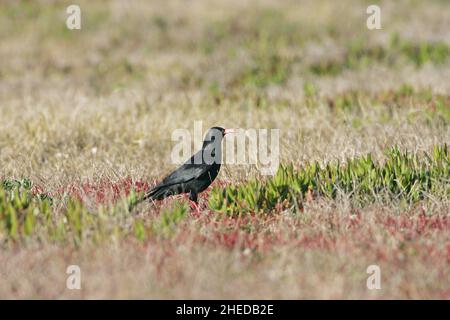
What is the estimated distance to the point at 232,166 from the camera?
817 cm

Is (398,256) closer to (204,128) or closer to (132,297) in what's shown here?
(132,297)

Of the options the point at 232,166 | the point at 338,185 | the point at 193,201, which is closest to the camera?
the point at 338,185

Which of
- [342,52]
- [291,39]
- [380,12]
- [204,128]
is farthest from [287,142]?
[380,12]

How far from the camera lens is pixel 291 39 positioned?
19.2 m

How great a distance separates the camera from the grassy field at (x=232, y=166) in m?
5.02

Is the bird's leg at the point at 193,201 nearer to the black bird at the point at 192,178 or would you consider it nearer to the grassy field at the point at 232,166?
the black bird at the point at 192,178

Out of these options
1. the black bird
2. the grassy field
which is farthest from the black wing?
the grassy field

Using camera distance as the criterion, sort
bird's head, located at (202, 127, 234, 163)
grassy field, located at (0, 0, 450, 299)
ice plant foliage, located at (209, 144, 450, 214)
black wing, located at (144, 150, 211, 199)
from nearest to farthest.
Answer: grassy field, located at (0, 0, 450, 299) → ice plant foliage, located at (209, 144, 450, 214) → black wing, located at (144, 150, 211, 199) → bird's head, located at (202, 127, 234, 163)

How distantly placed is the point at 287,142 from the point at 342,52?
331 inches

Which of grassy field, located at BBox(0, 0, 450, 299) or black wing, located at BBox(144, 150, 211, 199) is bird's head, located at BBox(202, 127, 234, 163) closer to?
black wing, located at BBox(144, 150, 211, 199)

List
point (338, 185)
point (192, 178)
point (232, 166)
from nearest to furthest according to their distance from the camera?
point (338, 185)
point (192, 178)
point (232, 166)

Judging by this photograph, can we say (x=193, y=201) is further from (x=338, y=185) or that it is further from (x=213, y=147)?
(x=338, y=185)

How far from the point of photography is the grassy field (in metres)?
5.02

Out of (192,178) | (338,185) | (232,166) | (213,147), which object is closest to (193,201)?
(192,178)
